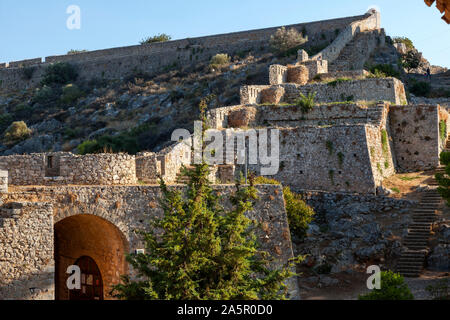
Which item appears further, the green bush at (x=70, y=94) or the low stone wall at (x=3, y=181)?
the green bush at (x=70, y=94)

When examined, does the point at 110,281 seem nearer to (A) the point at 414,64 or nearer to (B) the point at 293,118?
(B) the point at 293,118

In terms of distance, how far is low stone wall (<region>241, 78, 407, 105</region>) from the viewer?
27.2 m

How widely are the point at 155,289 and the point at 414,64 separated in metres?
31.0

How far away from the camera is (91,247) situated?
54.9 feet

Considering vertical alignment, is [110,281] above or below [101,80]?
below

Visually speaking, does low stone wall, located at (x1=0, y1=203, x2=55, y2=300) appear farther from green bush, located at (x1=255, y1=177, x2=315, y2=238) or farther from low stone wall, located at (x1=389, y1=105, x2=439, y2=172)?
low stone wall, located at (x1=389, y1=105, x2=439, y2=172)

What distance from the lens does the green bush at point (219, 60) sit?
4545 cm

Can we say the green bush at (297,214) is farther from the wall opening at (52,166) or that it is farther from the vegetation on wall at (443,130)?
the vegetation on wall at (443,130)

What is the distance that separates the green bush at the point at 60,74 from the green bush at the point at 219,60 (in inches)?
612

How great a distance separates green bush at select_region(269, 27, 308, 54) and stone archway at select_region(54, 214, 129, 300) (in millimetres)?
27947

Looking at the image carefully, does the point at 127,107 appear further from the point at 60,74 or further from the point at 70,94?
the point at 60,74

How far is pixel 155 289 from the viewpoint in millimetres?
11914

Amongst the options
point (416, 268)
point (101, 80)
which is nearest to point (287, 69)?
point (416, 268)

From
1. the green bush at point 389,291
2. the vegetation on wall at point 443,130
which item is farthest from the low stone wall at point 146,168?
the vegetation on wall at point 443,130
